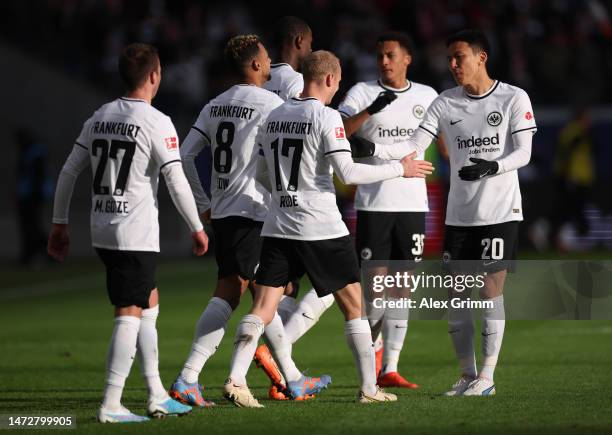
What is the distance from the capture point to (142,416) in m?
8.29

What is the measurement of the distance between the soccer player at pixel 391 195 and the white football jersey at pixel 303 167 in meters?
1.61

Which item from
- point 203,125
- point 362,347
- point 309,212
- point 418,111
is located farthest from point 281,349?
point 418,111

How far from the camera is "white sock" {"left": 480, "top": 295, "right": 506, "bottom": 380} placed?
9227mm

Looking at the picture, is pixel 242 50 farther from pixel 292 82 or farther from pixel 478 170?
pixel 478 170

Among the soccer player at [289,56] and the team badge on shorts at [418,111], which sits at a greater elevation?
the soccer player at [289,56]

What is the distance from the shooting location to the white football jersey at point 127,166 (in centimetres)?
812

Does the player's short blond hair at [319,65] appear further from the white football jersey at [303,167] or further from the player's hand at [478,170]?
the player's hand at [478,170]

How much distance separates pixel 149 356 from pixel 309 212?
4.56ft

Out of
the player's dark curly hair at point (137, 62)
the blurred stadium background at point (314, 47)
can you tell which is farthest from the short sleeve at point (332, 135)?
the blurred stadium background at point (314, 47)

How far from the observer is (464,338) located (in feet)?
30.8

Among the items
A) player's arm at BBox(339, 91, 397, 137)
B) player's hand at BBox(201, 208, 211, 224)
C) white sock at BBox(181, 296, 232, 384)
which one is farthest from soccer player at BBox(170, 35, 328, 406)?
player's arm at BBox(339, 91, 397, 137)

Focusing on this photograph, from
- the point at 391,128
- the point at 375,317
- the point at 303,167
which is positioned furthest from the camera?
the point at 375,317

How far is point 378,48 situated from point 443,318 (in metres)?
5.85
